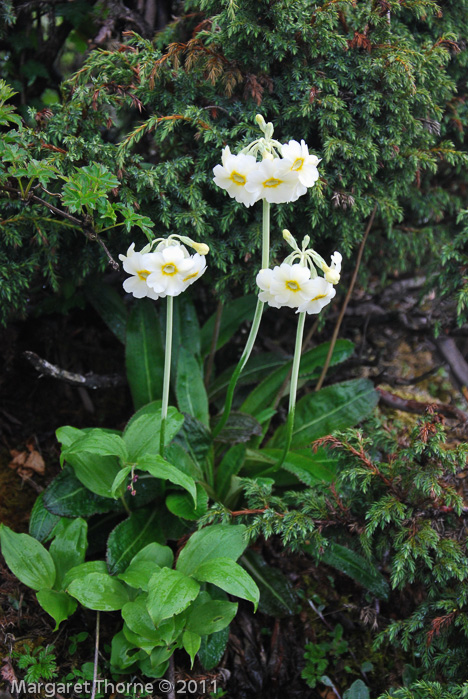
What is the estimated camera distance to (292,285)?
67.4 inches

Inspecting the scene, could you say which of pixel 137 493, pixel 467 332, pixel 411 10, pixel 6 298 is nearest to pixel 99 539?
pixel 137 493

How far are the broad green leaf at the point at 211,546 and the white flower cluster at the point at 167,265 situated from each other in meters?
0.83

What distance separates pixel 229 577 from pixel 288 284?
0.91 meters

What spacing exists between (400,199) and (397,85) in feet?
2.21

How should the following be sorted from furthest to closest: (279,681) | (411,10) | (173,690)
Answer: (411,10) < (279,681) < (173,690)

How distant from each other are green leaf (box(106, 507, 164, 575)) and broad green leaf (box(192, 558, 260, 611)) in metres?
0.36

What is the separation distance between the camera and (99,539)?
220 centimetres

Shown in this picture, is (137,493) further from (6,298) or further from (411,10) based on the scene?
(411,10)

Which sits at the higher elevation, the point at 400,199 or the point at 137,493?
the point at 400,199

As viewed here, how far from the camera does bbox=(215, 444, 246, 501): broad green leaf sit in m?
2.27

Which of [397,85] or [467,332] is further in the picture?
[467,332]

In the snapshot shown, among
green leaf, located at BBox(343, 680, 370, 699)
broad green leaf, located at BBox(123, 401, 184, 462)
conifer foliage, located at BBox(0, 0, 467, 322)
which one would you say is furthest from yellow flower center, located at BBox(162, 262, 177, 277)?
green leaf, located at BBox(343, 680, 370, 699)

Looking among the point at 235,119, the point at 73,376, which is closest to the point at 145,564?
the point at 73,376

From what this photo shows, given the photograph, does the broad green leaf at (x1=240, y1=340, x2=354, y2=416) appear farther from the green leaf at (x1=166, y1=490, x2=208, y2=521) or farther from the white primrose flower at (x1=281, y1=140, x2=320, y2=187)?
the white primrose flower at (x1=281, y1=140, x2=320, y2=187)
